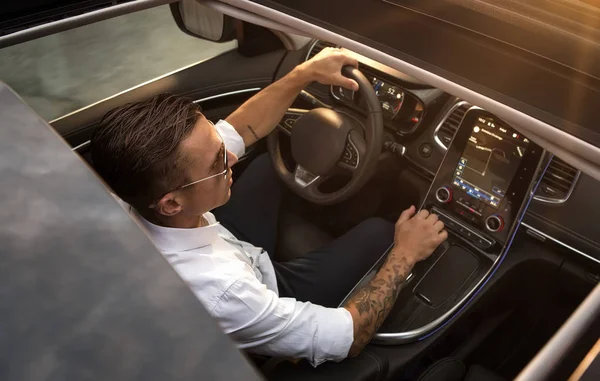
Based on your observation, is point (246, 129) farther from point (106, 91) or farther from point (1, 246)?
point (106, 91)

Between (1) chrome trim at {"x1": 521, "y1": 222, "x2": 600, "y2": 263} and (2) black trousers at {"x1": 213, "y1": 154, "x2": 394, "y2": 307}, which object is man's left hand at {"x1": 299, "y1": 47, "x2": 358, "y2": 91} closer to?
(2) black trousers at {"x1": 213, "y1": 154, "x2": 394, "y2": 307}

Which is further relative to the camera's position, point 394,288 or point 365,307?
point 394,288

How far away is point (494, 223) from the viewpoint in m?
1.82

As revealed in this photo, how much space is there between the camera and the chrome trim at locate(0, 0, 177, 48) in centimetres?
176

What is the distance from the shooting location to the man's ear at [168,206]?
1.28 meters

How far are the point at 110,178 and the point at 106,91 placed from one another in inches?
77.2

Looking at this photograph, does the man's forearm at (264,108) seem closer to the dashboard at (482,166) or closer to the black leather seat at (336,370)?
the dashboard at (482,166)

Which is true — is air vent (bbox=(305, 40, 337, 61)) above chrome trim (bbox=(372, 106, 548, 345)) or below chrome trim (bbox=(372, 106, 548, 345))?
above

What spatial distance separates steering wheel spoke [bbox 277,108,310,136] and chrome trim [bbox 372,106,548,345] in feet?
2.09

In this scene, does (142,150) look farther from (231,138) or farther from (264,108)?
(264,108)

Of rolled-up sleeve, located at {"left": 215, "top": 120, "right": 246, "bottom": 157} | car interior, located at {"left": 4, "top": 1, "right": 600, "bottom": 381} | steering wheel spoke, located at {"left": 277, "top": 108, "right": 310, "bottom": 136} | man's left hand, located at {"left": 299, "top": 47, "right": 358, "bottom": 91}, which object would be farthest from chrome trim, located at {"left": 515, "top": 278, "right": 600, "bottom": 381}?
steering wheel spoke, located at {"left": 277, "top": 108, "right": 310, "bottom": 136}

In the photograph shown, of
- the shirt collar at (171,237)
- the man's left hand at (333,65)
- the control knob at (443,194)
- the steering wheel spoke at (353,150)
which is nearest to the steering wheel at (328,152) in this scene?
the steering wheel spoke at (353,150)

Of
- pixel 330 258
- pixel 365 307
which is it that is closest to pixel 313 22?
pixel 330 258

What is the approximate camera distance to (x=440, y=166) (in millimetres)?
1940
